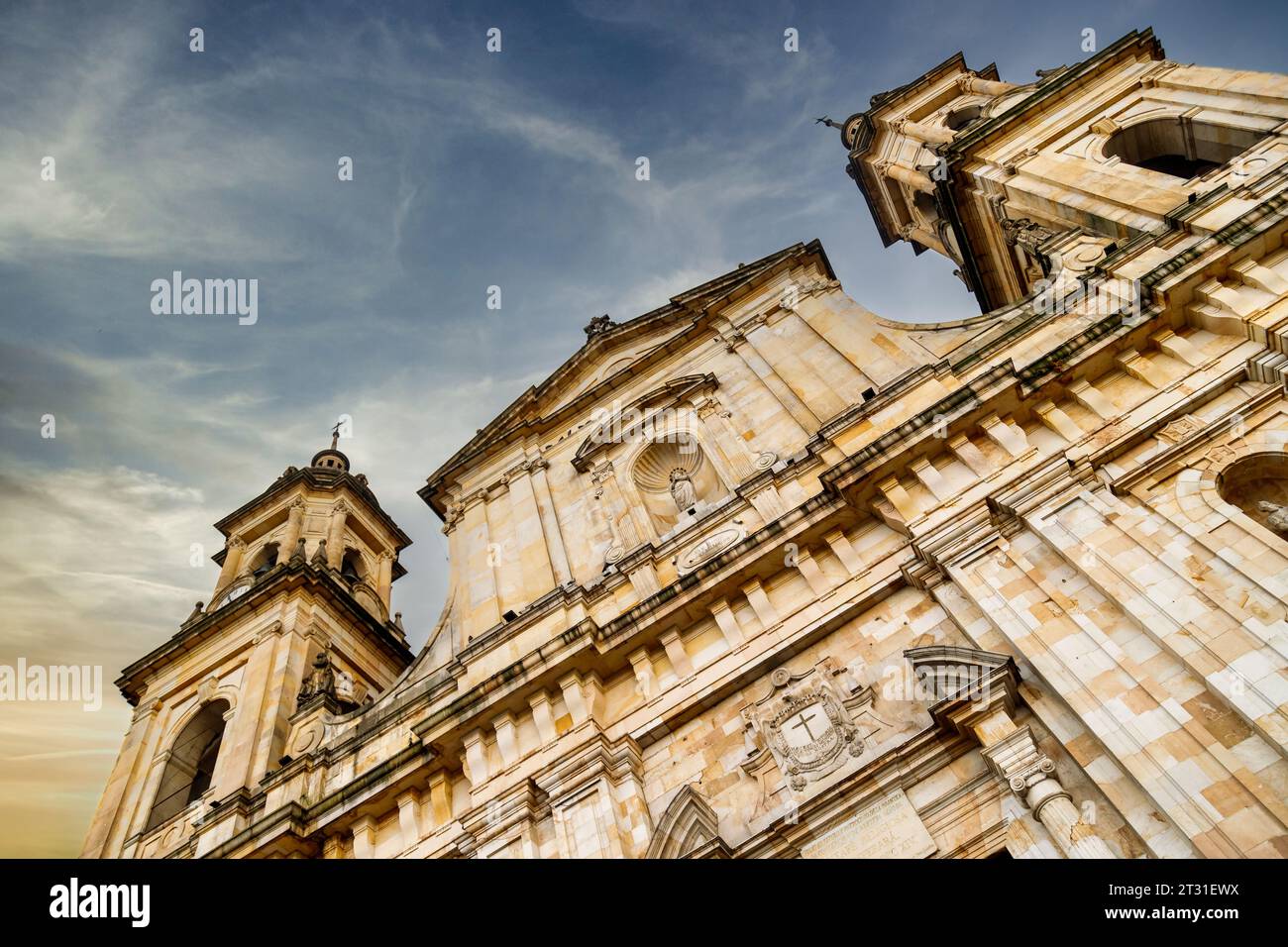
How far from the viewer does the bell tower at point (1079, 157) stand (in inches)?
634

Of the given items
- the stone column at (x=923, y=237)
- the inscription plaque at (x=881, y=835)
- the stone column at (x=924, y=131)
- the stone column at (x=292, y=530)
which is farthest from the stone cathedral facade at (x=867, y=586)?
the stone column at (x=923, y=237)

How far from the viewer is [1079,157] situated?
18734 mm

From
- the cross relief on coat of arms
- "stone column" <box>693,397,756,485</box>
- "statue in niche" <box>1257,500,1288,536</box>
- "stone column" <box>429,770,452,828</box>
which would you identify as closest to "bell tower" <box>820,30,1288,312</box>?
"statue in niche" <box>1257,500,1288,536</box>

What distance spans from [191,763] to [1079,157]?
63.9 feet

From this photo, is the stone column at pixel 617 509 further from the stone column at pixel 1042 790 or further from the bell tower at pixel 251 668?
the stone column at pixel 1042 790

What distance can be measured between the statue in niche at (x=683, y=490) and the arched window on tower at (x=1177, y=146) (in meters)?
9.42

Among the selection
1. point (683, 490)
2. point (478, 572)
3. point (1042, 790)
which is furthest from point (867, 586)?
point (478, 572)

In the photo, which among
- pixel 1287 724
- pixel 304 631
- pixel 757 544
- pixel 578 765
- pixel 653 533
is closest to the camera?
pixel 1287 724

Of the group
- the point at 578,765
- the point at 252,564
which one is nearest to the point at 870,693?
the point at 578,765

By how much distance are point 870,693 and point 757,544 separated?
256 centimetres

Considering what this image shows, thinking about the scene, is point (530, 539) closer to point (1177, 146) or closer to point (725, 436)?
point (725, 436)
